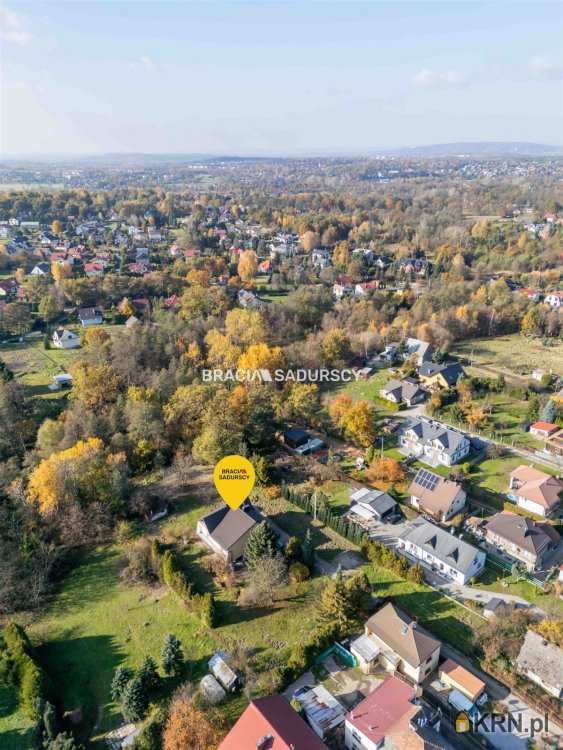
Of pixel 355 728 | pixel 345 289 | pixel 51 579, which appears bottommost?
pixel 51 579

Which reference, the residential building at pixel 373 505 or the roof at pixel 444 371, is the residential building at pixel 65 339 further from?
the residential building at pixel 373 505

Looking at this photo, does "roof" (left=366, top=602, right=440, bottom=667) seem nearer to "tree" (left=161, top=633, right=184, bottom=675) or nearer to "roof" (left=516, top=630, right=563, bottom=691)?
"roof" (left=516, top=630, right=563, bottom=691)

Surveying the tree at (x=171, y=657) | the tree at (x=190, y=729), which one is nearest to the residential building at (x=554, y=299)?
the tree at (x=171, y=657)

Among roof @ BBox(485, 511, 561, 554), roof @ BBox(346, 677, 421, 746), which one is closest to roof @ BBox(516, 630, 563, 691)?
roof @ BBox(346, 677, 421, 746)

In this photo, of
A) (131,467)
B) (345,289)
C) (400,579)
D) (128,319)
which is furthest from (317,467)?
(345,289)

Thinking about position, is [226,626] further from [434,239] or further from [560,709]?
[434,239]
